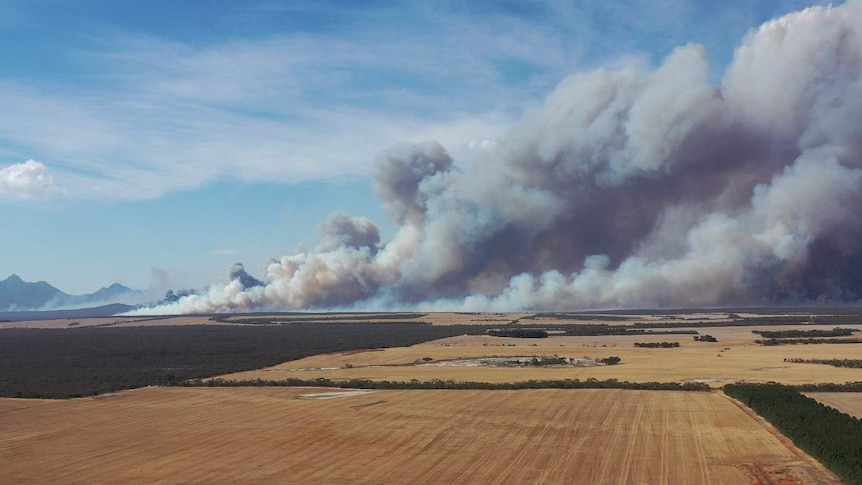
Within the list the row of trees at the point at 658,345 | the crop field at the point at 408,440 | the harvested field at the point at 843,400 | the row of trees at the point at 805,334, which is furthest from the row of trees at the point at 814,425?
the row of trees at the point at 805,334

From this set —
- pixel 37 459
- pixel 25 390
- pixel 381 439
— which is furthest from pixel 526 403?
pixel 25 390

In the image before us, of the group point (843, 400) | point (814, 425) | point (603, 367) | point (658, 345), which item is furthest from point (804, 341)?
point (814, 425)

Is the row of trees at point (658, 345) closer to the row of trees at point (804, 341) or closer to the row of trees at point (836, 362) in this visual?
the row of trees at point (804, 341)

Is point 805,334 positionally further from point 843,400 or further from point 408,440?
point 408,440

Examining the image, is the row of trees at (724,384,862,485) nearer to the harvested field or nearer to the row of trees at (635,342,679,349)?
the harvested field

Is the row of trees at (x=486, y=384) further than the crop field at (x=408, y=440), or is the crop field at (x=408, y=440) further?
the row of trees at (x=486, y=384)

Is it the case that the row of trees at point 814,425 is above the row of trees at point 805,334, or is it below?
below

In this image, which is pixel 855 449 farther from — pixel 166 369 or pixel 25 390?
pixel 166 369
